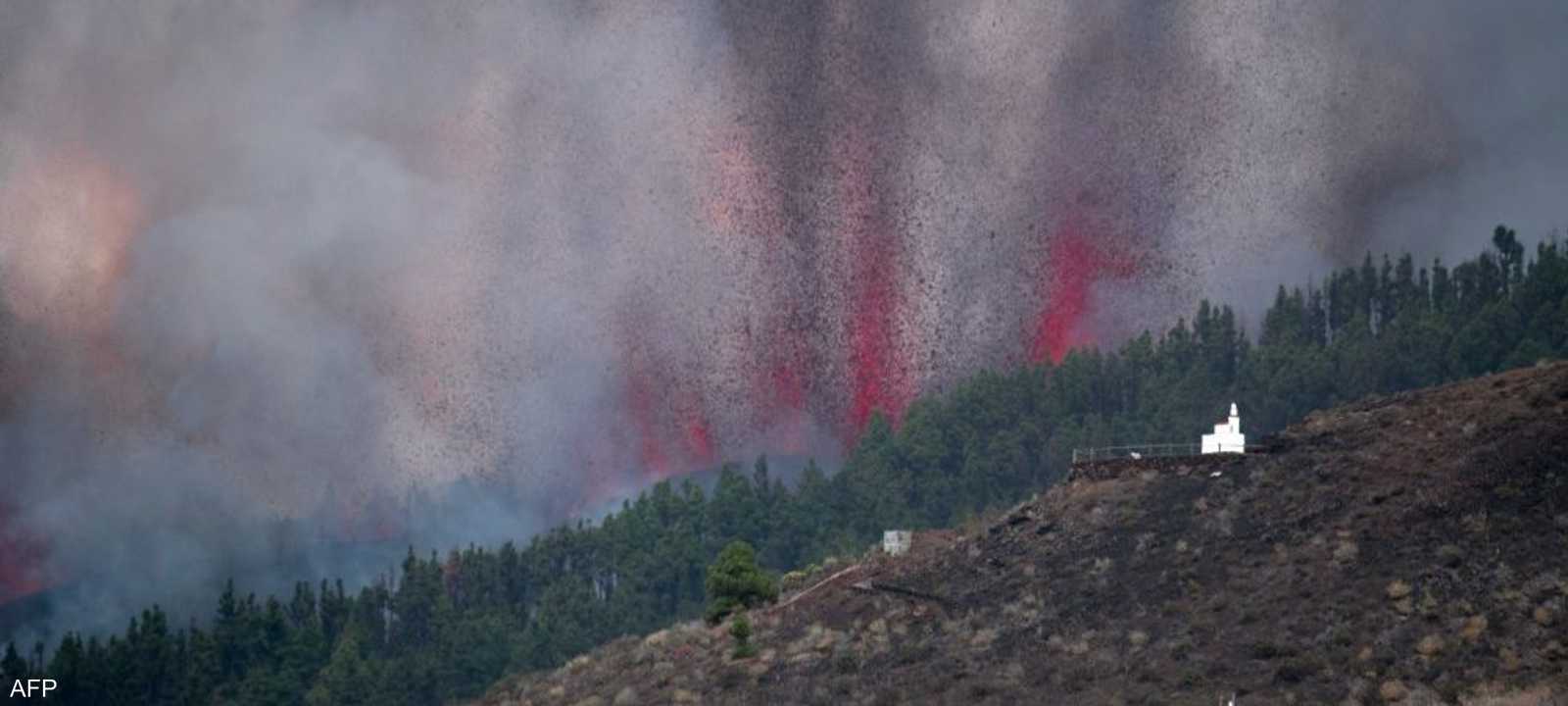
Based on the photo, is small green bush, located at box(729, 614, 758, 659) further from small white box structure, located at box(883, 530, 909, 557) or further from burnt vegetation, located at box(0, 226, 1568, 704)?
small white box structure, located at box(883, 530, 909, 557)

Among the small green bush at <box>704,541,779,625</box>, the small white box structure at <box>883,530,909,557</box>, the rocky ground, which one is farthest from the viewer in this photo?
the small white box structure at <box>883,530,909,557</box>

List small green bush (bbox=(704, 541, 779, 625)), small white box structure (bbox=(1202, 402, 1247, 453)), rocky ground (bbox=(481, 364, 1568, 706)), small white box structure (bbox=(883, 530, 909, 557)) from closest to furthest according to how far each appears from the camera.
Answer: rocky ground (bbox=(481, 364, 1568, 706)), small white box structure (bbox=(1202, 402, 1247, 453)), small green bush (bbox=(704, 541, 779, 625)), small white box structure (bbox=(883, 530, 909, 557))

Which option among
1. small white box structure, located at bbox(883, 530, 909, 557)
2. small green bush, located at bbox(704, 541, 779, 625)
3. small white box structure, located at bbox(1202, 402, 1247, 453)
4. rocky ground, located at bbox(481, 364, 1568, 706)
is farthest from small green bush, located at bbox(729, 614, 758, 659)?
small white box structure, located at bbox(1202, 402, 1247, 453)

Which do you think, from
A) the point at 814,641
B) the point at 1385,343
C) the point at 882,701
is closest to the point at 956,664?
the point at 882,701

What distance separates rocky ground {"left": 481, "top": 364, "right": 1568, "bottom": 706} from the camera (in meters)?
84.6

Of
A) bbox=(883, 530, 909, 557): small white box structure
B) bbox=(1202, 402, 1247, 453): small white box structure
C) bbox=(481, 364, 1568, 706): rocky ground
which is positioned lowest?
bbox=(481, 364, 1568, 706): rocky ground

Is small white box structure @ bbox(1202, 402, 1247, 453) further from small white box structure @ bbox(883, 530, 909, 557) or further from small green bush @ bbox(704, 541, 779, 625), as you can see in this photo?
small green bush @ bbox(704, 541, 779, 625)

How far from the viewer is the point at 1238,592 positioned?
95.0 meters

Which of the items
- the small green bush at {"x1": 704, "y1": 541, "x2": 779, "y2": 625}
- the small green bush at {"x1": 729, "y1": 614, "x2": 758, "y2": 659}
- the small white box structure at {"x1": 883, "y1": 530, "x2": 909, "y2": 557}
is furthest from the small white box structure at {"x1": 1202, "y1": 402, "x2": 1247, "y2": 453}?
the small green bush at {"x1": 729, "y1": 614, "x2": 758, "y2": 659}

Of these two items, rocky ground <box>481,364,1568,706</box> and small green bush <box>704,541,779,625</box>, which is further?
small green bush <box>704,541,779,625</box>

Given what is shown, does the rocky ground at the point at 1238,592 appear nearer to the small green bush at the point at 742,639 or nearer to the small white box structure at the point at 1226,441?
the small green bush at the point at 742,639

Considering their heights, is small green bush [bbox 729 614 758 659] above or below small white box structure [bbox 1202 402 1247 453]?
below

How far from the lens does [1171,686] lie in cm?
8650

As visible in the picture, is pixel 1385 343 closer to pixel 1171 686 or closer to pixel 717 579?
pixel 717 579
